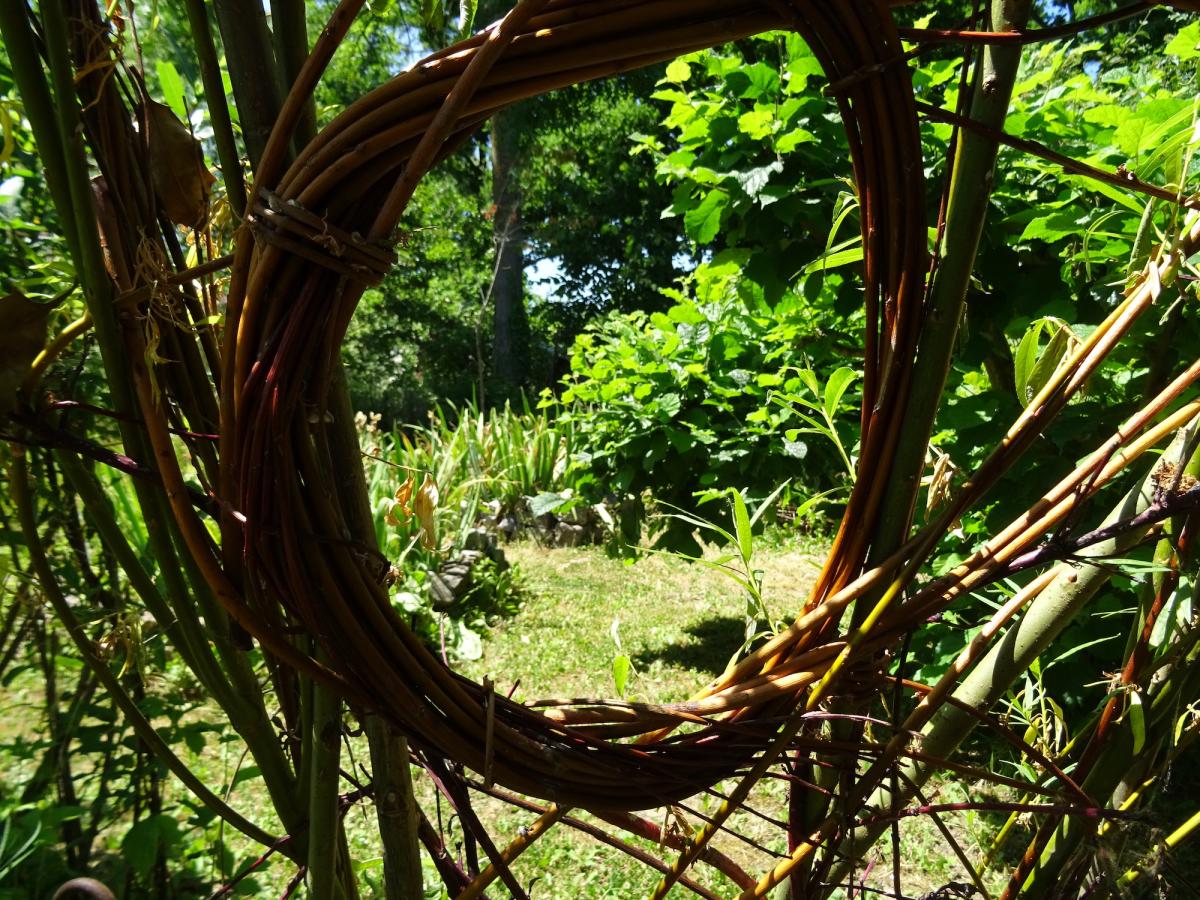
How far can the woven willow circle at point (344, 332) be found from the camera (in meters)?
0.43

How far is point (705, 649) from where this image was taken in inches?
156

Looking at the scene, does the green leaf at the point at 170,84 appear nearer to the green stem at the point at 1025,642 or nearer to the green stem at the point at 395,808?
the green stem at the point at 395,808

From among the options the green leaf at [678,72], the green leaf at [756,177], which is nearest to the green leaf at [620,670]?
the green leaf at [756,177]

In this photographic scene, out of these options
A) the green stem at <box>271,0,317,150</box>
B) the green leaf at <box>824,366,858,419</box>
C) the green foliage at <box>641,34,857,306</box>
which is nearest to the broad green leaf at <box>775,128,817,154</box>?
the green foliage at <box>641,34,857,306</box>

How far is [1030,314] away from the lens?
5.60 ft

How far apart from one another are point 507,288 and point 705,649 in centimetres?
1091

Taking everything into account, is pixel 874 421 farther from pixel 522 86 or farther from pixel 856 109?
pixel 522 86

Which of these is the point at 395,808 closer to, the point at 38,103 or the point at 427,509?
the point at 427,509

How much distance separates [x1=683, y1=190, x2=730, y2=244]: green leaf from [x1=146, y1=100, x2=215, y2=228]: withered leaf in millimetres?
1748

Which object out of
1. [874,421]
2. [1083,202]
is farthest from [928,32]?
[1083,202]

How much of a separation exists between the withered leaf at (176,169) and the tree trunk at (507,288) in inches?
498

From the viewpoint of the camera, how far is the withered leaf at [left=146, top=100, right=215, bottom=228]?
576 millimetres

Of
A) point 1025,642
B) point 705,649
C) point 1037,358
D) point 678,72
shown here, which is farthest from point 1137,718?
point 705,649

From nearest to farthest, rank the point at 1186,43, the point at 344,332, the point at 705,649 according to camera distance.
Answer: the point at 344,332
the point at 1186,43
the point at 705,649
